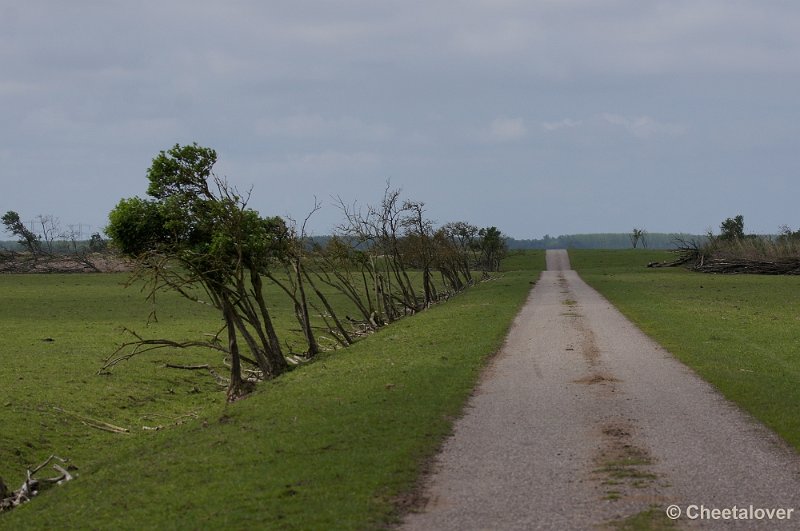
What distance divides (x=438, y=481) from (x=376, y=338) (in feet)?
55.5

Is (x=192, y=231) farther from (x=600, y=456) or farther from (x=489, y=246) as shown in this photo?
(x=489, y=246)

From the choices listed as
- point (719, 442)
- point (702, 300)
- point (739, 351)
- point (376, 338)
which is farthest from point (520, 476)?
point (702, 300)

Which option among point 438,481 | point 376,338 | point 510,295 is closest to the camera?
point 438,481

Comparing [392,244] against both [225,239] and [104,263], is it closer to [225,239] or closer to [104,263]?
[225,239]

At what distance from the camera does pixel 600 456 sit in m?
9.23

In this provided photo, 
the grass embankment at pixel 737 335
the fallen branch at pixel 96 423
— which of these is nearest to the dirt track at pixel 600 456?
the grass embankment at pixel 737 335

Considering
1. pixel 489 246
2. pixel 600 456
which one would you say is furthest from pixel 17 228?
pixel 600 456

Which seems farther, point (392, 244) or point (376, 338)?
point (392, 244)

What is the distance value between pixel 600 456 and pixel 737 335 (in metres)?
14.5

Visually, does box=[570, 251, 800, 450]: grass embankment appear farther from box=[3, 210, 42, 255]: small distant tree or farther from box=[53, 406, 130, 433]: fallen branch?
box=[3, 210, 42, 255]: small distant tree

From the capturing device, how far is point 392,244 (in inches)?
1558

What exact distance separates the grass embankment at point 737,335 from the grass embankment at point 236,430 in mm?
4189

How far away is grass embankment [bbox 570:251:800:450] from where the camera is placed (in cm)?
1277

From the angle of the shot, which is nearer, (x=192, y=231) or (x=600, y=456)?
(x=600, y=456)
